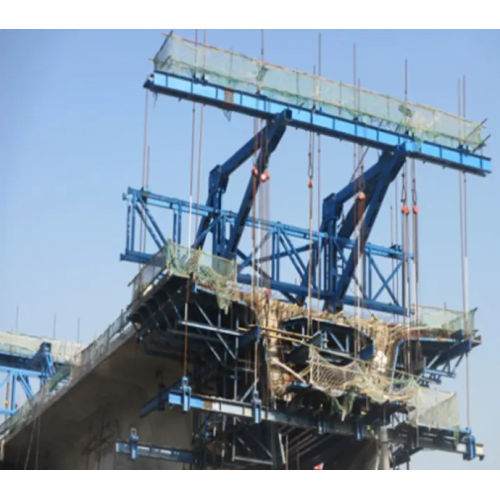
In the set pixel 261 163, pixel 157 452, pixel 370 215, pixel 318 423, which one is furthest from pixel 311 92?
pixel 157 452

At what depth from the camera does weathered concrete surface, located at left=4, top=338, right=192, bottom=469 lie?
183 ft

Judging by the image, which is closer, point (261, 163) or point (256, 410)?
point (256, 410)

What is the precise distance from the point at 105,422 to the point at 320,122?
19985mm

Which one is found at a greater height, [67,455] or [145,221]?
[145,221]

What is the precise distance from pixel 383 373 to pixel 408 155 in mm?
10272

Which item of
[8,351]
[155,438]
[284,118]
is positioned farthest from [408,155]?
[8,351]

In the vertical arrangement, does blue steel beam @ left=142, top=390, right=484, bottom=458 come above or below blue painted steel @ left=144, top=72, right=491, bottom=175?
below

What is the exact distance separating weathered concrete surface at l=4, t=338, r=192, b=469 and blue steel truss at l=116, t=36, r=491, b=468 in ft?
6.07

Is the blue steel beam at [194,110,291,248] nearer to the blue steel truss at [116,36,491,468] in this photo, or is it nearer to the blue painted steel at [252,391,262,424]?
the blue steel truss at [116,36,491,468]

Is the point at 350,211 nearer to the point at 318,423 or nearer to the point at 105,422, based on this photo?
the point at 318,423

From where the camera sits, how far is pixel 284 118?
174 feet

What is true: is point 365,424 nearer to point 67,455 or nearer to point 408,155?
point 408,155

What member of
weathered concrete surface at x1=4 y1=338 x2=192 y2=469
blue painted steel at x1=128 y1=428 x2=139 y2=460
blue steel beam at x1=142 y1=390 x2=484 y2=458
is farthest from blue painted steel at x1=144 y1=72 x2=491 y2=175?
blue painted steel at x1=128 y1=428 x2=139 y2=460

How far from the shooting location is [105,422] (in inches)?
2515
